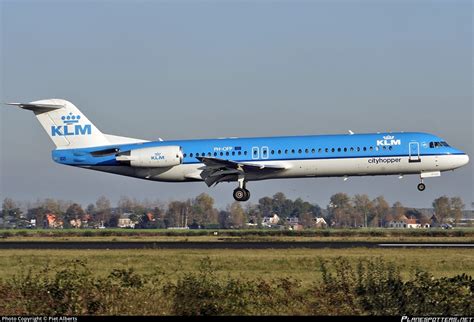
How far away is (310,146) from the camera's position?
163 ft

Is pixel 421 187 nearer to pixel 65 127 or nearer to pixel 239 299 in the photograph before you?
pixel 65 127

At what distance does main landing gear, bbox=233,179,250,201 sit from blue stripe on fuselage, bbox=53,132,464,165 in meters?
1.68

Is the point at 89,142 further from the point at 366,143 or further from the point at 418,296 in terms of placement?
the point at 418,296

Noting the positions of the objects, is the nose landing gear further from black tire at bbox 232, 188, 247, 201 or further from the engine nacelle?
the engine nacelle

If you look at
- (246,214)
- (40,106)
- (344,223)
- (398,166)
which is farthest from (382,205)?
(40,106)

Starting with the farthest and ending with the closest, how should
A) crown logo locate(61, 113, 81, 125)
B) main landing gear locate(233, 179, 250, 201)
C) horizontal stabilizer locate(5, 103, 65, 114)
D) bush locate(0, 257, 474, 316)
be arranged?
crown logo locate(61, 113, 81, 125) → horizontal stabilizer locate(5, 103, 65, 114) → main landing gear locate(233, 179, 250, 201) → bush locate(0, 257, 474, 316)

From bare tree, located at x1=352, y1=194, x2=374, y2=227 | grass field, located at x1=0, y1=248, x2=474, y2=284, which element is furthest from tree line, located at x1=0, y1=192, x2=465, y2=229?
grass field, located at x1=0, y1=248, x2=474, y2=284

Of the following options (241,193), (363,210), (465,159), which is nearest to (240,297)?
(241,193)

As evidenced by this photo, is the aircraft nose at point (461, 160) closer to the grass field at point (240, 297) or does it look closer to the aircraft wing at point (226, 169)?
the aircraft wing at point (226, 169)

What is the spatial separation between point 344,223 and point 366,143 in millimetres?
33890

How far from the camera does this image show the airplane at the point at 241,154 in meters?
49.2

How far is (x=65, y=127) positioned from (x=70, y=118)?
0.79 m

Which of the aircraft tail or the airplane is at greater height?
the aircraft tail

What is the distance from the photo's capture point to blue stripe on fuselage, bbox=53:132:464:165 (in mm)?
49125
